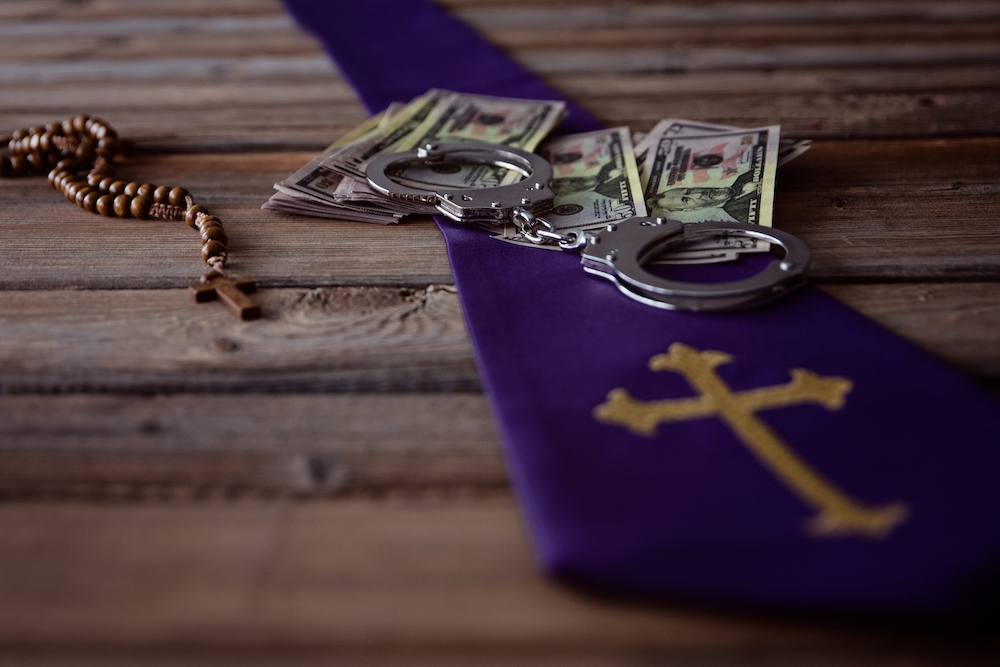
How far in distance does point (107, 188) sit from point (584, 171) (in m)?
0.57

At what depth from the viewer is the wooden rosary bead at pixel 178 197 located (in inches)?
41.0

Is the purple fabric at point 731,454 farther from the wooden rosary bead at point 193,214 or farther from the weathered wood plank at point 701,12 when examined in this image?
the weathered wood plank at point 701,12

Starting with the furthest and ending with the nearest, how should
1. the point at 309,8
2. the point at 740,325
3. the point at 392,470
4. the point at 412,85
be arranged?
the point at 309,8
the point at 412,85
the point at 740,325
the point at 392,470

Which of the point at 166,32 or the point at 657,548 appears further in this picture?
the point at 166,32

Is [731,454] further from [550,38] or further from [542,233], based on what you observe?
[550,38]

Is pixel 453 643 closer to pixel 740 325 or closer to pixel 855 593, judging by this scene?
pixel 855 593

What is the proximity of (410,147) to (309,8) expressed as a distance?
89 cm

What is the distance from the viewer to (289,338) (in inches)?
31.4

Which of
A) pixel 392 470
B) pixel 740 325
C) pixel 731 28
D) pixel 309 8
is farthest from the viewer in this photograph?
pixel 309 8

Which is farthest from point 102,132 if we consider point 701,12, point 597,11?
point 701,12

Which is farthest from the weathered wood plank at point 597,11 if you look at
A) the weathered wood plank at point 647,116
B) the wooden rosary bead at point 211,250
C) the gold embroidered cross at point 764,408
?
the gold embroidered cross at point 764,408

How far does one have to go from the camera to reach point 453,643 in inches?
20.3

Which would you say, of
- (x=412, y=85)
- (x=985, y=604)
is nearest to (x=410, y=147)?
(x=412, y=85)

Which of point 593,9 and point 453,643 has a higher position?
point 593,9
